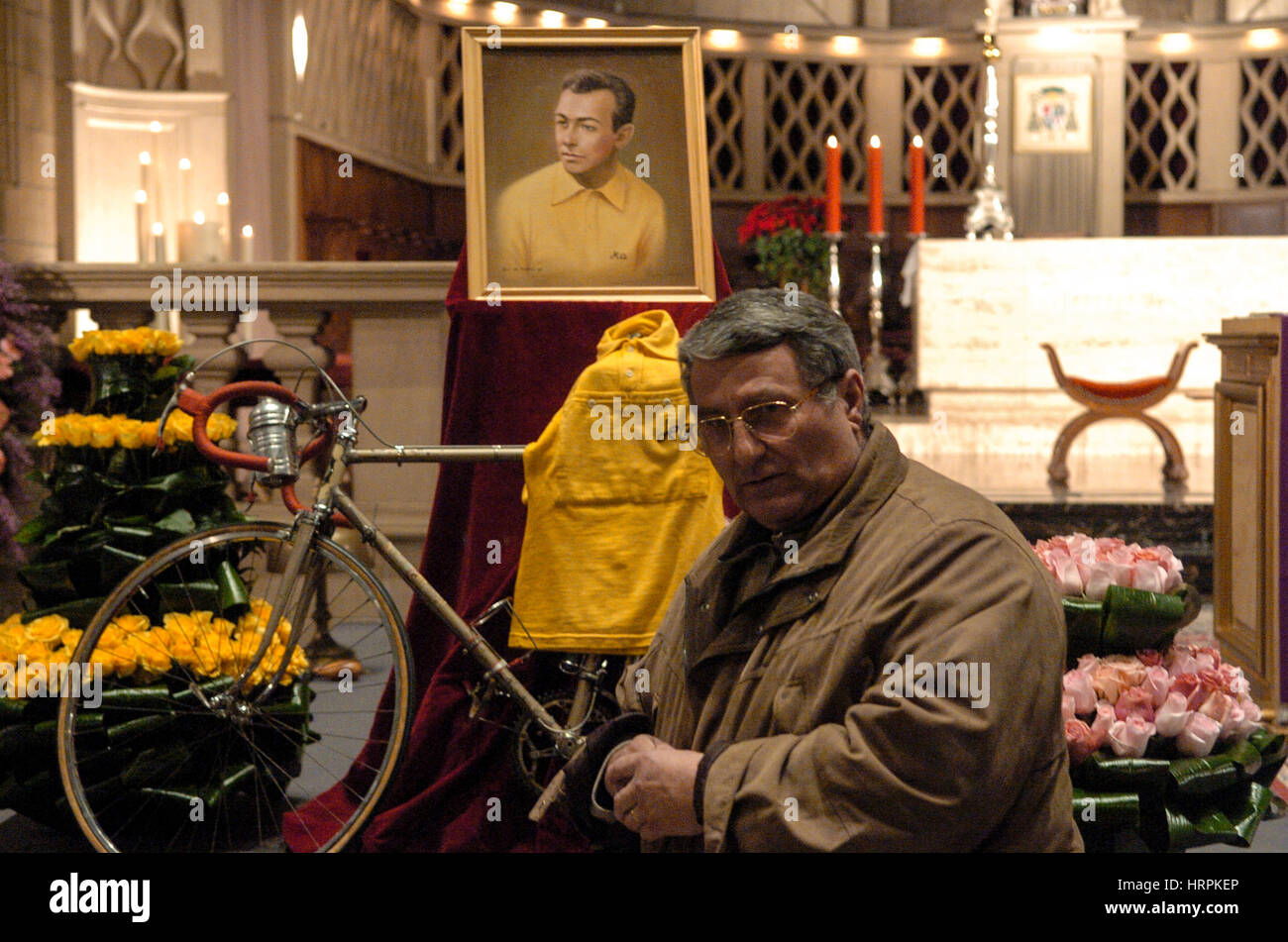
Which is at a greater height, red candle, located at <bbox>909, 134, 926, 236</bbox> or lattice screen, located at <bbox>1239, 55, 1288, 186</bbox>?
lattice screen, located at <bbox>1239, 55, 1288, 186</bbox>

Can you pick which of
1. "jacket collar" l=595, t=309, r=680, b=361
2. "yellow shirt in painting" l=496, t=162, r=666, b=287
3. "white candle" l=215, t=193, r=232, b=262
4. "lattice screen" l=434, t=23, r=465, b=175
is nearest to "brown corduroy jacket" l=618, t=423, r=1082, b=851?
"jacket collar" l=595, t=309, r=680, b=361

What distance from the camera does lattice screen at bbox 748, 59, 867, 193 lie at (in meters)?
12.2

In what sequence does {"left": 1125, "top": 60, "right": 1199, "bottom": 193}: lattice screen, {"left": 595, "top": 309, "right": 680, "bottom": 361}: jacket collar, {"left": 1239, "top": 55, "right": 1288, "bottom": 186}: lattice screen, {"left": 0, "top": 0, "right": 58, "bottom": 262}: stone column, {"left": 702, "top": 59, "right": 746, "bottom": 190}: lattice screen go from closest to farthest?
1. {"left": 595, "top": 309, "right": 680, "bottom": 361}: jacket collar
2. {"left": 0, "top": 0, "right": 58, "bottom": 262}: stone column
3. {"left": 702, "top": 59, "right": 746, "bottom": 190}: lattice screen
4. {"left": 1239, "top": 55, "right": 1288, "bottom": 186}: lattice screen
5. {"left": 1125, "top": 60, "right": 1199, "bottom": 193}: lattice screen

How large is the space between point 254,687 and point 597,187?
1.28 meters

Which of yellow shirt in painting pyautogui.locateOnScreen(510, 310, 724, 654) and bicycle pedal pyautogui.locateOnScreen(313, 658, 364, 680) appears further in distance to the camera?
bicycle pedal pyautogui.locateOnScreen(313, 658, 364, 680)

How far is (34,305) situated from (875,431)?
3564 mm

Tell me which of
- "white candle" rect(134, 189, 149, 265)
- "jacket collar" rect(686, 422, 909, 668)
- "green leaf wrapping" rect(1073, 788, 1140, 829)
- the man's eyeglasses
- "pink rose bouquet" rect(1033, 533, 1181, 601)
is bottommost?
"green leaf wrapping" rect(1073, 788, 1140, 829)

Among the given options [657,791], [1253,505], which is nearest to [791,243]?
[1253,505]

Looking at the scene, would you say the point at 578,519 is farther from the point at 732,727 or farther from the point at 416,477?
the point at 416,477

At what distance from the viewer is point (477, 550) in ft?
9.83

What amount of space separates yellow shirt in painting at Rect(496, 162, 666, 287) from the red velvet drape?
0.10 m

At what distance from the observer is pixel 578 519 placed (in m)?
2.80

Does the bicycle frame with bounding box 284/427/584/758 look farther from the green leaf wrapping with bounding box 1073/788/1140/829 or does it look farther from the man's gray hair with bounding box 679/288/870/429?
the man's gray hair with bounding box 679/288/870/429
